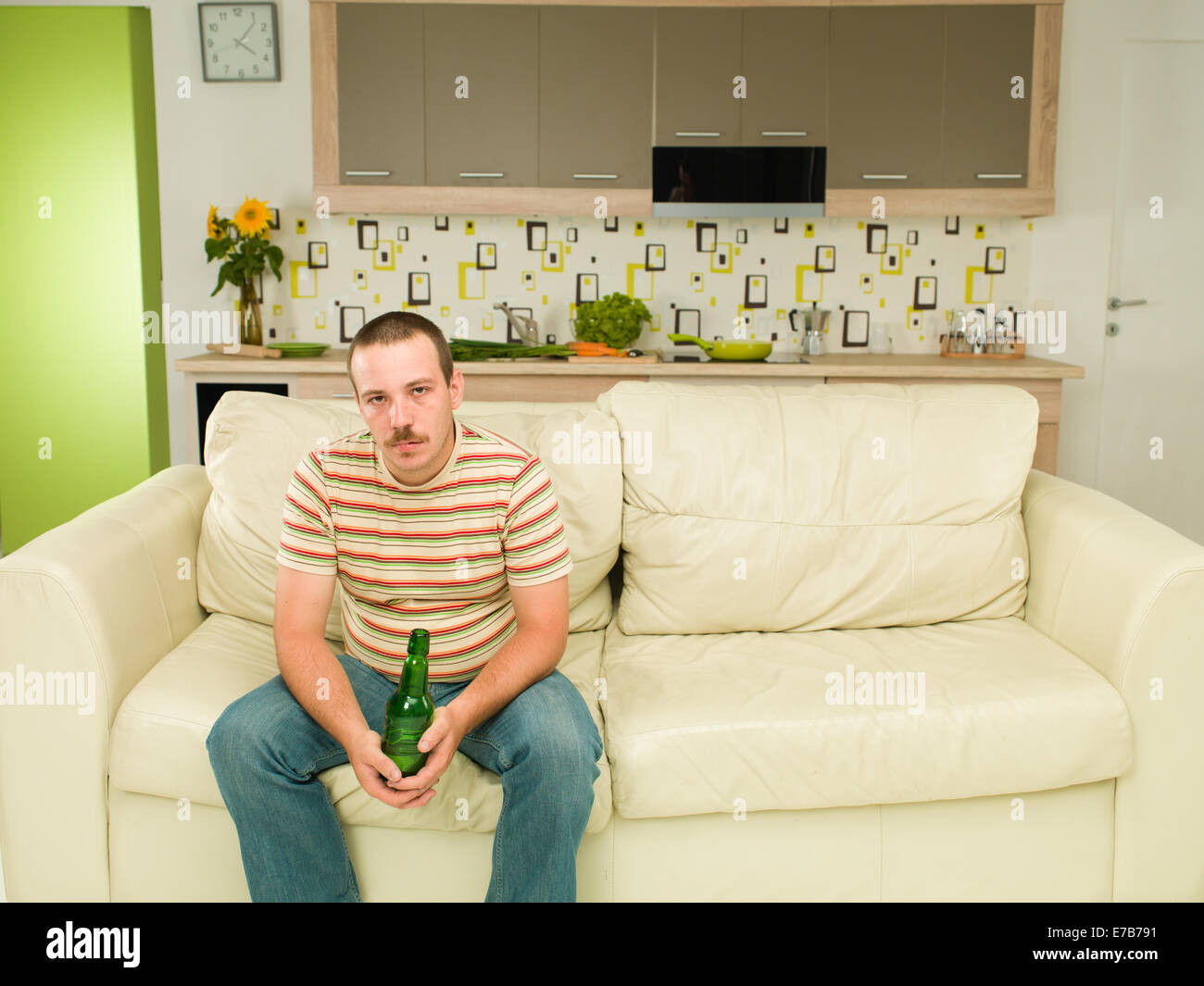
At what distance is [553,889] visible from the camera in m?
1.62

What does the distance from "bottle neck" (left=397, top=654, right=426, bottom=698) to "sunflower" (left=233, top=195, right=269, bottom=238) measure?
10.6ft

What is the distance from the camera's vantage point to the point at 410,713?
5.19 ft

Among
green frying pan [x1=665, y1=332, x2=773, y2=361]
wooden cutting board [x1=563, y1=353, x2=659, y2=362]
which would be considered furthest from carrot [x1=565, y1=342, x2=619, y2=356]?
green frying pan [x1=665, y1=332, x2=773, y2=361]

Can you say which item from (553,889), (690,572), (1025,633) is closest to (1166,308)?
(1025,633)

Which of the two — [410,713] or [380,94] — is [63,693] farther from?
[380,94]

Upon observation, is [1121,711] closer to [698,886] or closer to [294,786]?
[698,886]

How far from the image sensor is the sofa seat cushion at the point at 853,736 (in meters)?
1.81

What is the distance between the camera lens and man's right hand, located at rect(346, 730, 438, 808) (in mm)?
1568

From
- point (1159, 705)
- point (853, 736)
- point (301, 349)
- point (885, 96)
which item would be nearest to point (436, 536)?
point (853, 736)

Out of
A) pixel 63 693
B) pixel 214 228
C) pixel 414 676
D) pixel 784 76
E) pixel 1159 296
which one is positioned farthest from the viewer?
pixel 1159 296

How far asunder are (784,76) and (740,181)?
0.42m

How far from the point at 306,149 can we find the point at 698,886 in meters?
3.63

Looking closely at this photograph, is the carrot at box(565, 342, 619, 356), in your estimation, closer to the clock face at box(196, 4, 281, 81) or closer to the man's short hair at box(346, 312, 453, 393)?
the clock face at box(196, 4, 281, 81)

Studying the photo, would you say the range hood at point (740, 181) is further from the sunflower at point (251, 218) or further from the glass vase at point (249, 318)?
the glass vase at point (249, 318)
